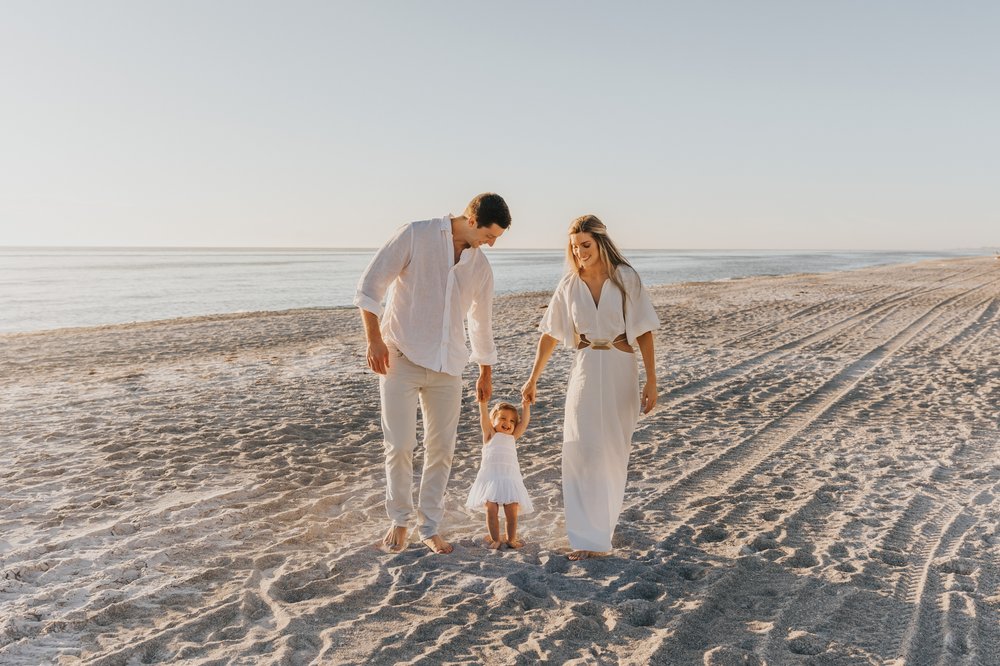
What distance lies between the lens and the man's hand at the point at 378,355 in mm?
3543

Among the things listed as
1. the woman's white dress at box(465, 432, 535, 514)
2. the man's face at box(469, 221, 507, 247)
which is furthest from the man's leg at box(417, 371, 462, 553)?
the man's face at box(469, 221, 507, 247)

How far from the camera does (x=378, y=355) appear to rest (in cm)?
355

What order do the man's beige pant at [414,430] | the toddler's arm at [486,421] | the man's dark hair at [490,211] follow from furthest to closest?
the toddler's arm at [486,421], the man's beige pant at [414,430], the man's dark hair at [490,211]

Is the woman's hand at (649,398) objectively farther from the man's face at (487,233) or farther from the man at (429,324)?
the man's face at (487,233)

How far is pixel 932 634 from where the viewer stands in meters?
3.04

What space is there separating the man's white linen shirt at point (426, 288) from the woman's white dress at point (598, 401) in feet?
1.78

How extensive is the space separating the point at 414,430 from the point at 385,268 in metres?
0.91

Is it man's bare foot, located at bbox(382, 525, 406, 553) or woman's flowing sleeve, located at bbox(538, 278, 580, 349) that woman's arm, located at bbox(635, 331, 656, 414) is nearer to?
woman's flowing sleeve, located at bbox(538, 278, 580, 349)

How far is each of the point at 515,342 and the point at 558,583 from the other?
884cm

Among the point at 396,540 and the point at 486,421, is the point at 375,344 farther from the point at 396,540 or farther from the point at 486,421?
the point at 396,540

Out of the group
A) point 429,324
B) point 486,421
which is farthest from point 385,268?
point 486,421

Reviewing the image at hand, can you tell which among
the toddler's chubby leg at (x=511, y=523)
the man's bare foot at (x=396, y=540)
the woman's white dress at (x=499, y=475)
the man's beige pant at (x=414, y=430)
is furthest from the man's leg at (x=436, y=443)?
the toddler's chubby leg at (x=511, y=523)

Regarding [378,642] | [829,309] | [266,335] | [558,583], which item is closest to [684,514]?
[558,583]

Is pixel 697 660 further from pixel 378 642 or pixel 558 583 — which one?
pixel 378 642
